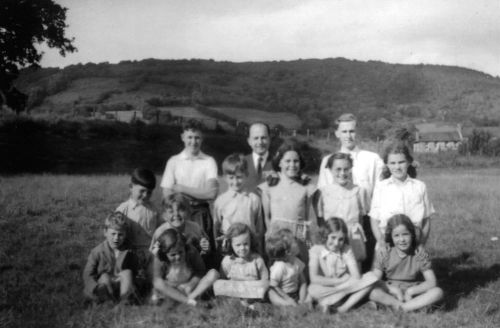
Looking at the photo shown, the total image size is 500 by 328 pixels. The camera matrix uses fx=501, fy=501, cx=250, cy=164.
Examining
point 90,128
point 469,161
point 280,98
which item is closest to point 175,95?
point 280,98

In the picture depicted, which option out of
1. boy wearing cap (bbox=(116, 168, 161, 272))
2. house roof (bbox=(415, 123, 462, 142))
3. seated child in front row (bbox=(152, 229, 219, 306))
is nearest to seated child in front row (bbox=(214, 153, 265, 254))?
seated child in front row (bbox=(152, 229, 219, 306))

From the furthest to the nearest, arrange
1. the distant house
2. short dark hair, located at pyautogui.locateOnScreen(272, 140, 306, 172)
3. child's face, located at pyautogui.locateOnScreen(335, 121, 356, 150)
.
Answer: the distant house, child's face, located at pyautogui.locateOnScreen(335, 121, 356, 150), short dark hair, located at pyautogui.locateOnScreen(272, 140, 306, 172)

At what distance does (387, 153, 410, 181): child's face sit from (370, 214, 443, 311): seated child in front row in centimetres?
52

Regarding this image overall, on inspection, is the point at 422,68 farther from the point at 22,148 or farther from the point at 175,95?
the point at 22,148

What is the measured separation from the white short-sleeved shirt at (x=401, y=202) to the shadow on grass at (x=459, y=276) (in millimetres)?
942

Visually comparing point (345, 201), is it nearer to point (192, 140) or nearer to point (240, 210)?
point (240, 210)

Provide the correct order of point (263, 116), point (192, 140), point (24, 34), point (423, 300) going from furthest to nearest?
1. point (263, 116)
2. point (24, 34)
3. point (192, 140)
4. point (423, 300)

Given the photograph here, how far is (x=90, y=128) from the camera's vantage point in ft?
95.6

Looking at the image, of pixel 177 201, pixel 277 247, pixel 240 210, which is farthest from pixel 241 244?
pixel 177 201

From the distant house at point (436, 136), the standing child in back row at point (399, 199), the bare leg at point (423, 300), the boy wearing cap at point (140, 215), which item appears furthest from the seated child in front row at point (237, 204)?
the distant house at point (436, 136)

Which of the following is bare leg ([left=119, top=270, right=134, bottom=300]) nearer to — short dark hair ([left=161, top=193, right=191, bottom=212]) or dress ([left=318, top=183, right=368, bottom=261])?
short dark hair ([left=161, top=193, right=191, bottom=212])

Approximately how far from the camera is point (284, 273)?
17.5 feet

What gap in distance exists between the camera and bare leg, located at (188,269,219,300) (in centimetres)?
527

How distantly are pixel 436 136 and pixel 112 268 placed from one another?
56.8 meters
